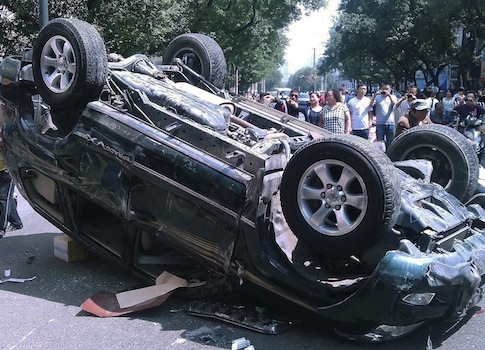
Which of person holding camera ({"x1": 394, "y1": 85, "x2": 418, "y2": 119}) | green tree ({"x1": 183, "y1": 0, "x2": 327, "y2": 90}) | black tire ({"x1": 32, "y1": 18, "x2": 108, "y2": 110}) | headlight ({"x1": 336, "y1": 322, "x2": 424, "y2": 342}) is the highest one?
green tree ({"x1": 183, "y1": 0, "x2": 327, "y2": 90})

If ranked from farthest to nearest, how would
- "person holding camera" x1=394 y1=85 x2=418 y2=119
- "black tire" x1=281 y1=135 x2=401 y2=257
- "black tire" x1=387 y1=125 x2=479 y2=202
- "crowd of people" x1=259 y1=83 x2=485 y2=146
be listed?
"person holding camera" x1=394 y1=85 x2=418 y2=119, "crowd of people" x1=259 y1=83 x2=485 y2=146, "black tire" x1=387 y1=125 x2=479 y2=202, "black tire" x1=281 y1=135 x2=401 y2=257

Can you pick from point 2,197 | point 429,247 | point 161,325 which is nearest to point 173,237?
point 161,325

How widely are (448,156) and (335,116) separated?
460 centimetres

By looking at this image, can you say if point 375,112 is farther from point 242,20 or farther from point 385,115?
point 242,20

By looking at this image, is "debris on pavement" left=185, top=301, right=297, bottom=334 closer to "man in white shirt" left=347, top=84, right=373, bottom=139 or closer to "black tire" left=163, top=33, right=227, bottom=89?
"black tire" left=163, top=33, right=227, bottom=89

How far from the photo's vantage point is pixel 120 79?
199 inches

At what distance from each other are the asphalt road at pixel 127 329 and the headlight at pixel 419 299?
1.58ft

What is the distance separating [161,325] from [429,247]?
2.02m

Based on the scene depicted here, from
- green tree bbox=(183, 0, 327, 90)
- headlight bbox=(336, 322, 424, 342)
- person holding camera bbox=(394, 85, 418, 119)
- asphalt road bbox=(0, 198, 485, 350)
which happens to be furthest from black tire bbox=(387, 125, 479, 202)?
green tree bbox=(183, 0, 327, 90)

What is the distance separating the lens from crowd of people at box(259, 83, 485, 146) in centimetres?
782

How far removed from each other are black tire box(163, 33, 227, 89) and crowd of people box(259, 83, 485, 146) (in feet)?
8.67

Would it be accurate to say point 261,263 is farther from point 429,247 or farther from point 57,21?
point 57,21

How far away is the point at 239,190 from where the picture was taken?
4.06m

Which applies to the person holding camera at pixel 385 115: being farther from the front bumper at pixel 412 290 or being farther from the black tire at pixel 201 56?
the front bumper at pixel 412 290
